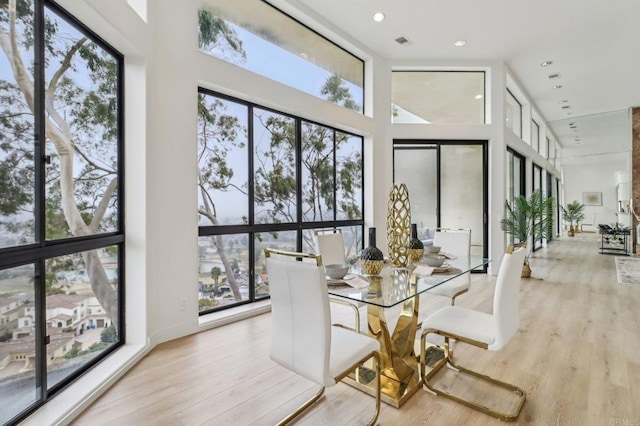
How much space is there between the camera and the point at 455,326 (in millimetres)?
1969

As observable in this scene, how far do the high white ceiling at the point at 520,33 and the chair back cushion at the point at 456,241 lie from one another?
9.11 ft

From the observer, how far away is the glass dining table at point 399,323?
1.89 m

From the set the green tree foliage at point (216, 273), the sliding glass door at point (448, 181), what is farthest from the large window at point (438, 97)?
the green tree foliage at point (216, 273)

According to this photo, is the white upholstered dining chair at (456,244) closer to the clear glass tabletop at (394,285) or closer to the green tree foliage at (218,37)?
the clear glass tabletop at (394,285)

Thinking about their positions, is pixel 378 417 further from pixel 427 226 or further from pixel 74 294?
pixel 427 226

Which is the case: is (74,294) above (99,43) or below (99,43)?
below

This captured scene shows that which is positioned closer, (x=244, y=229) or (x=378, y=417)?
Answer: (x=378, y=417)

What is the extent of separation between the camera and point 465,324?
2.00 meters

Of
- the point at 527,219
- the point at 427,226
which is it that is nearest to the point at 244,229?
the point at 427,226

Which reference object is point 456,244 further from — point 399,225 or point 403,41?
point 403,41

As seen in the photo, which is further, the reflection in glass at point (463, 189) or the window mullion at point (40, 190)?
the reflection in glass at point (463, 189)

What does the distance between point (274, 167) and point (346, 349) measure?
2686 mm

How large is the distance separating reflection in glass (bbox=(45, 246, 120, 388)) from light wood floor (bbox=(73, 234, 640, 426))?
33cm

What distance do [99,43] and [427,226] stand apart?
5254mm
